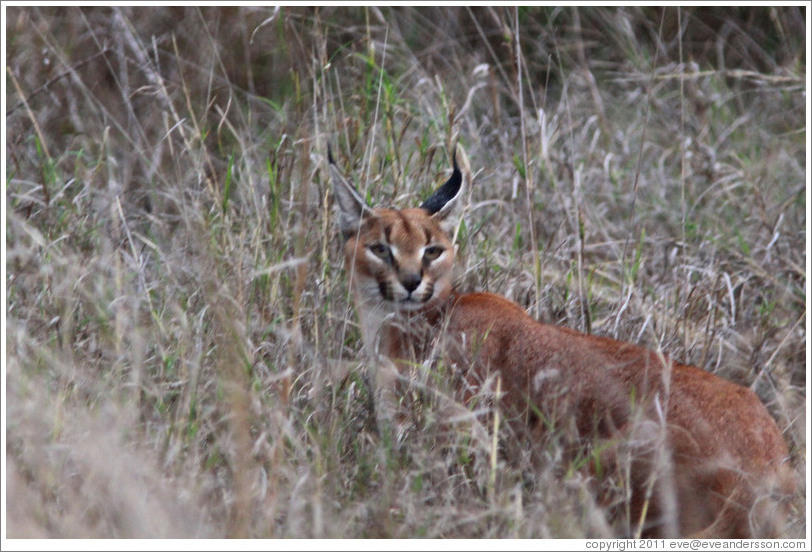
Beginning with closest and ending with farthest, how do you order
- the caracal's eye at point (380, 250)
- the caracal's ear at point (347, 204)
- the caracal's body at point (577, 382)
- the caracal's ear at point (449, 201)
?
1. the caracal's body at point (577, 382)
2. the caracal's ear at point (347, 204)
3. the caracal's eye at point (380, 250)
4. the caracal's ear at point (449, 201)

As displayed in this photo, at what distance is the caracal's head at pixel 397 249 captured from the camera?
15.6 feet

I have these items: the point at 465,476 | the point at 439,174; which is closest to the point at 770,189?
the point at 439,174

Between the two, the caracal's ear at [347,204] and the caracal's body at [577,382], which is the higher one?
the caracal's ear at [347,204]

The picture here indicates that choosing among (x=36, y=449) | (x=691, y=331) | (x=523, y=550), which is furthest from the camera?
Result: (x=691, y=331)

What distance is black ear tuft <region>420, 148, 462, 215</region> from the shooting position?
5020 mm

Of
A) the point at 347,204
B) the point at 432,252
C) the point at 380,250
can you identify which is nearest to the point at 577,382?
the point at 432,252

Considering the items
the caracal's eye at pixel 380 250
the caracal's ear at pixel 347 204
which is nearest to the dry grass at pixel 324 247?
the caracal's ear at pixel 347 204

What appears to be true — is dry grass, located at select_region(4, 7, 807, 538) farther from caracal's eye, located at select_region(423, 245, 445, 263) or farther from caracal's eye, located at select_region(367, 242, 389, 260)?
caracal's eye, located at select_region(423, 245, 445, 263)

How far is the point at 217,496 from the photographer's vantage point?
3.87m

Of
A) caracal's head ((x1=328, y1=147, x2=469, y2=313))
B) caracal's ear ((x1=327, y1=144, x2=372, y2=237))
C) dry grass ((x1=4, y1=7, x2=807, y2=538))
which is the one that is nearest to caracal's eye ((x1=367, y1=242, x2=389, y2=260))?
caracal's head ((x1=328, y1=147, x2=469, y2=313))

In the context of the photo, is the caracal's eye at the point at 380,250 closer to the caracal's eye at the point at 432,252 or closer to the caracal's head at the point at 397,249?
the caracal's head at the point at 397,249

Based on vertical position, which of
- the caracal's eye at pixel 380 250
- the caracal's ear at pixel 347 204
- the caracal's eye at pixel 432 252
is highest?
the caracal's ear at pixel 347 204

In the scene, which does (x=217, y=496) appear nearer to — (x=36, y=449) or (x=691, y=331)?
(x=36, y=449)

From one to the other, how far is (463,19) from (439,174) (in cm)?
357
